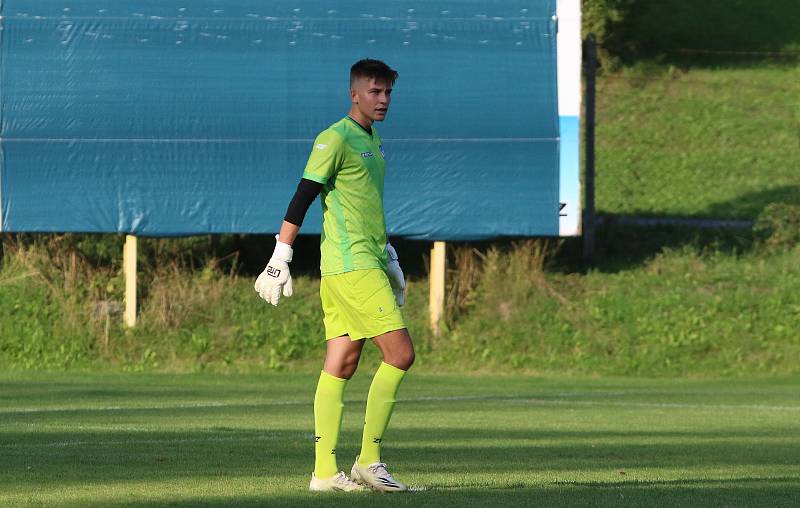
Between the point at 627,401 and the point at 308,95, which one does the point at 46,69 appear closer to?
the point at 308,95

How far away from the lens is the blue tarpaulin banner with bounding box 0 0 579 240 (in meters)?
24.8

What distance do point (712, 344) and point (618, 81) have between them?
20762 mm

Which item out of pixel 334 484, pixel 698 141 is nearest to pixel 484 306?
pixel 698 141

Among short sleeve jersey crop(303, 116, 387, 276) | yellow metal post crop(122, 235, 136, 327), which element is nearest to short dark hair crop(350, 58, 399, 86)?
short sleeve jersey crop(303, 116, 387, 276)

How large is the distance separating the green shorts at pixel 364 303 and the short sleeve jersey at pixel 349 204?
0.05 meters

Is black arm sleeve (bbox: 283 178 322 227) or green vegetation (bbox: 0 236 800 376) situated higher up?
black arm sleeve (bbox: 283 178 322 227)

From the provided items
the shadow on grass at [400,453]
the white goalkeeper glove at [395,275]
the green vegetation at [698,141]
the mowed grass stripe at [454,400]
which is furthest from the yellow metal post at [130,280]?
the white goalkeeper glove at [395,275]

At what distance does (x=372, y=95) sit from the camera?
8422 mm

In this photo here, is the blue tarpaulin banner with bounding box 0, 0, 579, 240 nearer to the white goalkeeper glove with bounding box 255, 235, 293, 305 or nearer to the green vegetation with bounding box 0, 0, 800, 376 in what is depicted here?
the green vegetation with bounding box 0, 0, 800, 376

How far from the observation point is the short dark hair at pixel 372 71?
8398mm

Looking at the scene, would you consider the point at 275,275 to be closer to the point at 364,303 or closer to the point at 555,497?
the point at 364,303

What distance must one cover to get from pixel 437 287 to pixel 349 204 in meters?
17.2

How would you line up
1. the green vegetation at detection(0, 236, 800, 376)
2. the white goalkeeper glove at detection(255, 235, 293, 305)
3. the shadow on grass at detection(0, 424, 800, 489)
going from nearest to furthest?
the white goalkeeper glove at detection(255, 235, 293, 305) < the shadow on grass at detection(0, 424, 800, 489) < the green vegetation at detection(0, 236, 800, 376)

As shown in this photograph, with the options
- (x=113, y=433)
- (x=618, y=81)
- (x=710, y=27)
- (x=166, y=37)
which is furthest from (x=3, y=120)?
(x=710, y=27)
